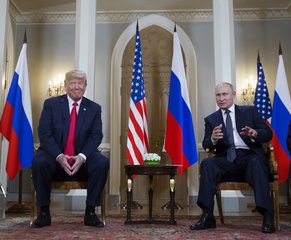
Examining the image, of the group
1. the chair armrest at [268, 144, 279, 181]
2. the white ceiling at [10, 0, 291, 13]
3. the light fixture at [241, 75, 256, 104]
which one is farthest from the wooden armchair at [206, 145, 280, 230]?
the white ceiling at [10, 0, 291, 13]

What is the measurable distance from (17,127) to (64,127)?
5.11 ft

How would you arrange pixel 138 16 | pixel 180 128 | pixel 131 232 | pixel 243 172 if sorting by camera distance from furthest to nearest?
pixel 138 16 < pixel 180 128 < pixel 243 172 < pixel 131 232

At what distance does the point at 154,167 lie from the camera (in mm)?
3072

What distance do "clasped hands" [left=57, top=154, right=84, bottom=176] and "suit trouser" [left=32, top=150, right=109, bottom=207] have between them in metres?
0.09

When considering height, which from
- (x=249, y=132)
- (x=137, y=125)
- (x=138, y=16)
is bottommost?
(x=249, y=132)

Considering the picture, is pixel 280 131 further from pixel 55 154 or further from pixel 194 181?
pixel 55 154

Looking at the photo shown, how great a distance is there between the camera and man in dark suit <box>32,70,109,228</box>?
2855 millimetres

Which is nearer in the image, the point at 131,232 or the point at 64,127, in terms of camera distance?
the point at 131,232

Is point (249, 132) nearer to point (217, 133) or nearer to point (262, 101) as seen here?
point (217, 133)

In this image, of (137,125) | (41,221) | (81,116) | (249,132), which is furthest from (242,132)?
(137,125)

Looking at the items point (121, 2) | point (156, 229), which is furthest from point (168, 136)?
point (121, 2)

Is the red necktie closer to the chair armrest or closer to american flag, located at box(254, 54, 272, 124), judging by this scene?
the chair armrest

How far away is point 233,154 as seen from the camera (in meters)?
3.00

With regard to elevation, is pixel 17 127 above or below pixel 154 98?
below
